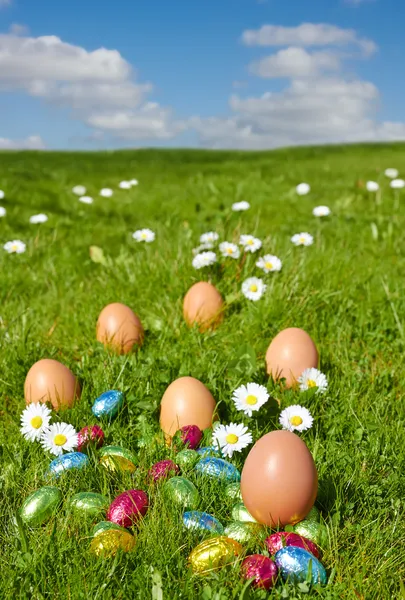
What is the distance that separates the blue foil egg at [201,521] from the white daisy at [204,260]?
2.09 metres

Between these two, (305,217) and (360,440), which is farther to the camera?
(305,217)

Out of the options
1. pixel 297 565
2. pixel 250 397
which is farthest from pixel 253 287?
pixel 297 565

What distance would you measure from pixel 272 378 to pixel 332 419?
38 cm

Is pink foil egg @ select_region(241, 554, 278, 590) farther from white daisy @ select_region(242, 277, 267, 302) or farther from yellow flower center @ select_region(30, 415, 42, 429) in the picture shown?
white daisy @ select_region(242, 277, 267, 302)

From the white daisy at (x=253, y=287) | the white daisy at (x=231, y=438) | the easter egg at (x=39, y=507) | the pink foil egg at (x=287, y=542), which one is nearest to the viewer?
the pink foil egg at (x=287, y=542)

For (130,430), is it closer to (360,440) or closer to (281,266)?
(360,440)

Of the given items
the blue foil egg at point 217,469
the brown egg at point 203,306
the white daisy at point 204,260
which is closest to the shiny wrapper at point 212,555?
the blue foil egg at point 217,469

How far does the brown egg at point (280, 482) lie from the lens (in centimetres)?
207

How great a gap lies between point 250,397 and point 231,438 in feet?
1.01

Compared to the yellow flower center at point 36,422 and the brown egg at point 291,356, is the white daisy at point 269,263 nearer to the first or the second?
the brown egg at point 291,356

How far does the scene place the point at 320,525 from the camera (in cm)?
213

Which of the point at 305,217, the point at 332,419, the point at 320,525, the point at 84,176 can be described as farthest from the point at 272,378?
the point at 84,176

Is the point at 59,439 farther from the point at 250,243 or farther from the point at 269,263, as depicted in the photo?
the point at 250,243

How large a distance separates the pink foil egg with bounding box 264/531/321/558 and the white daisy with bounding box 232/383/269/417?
745 millimetres
